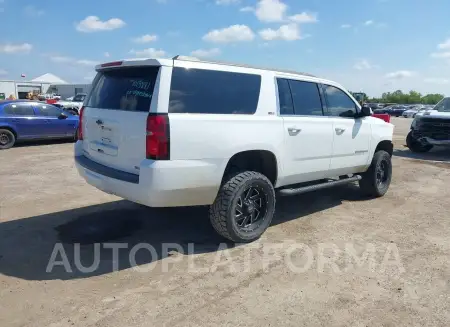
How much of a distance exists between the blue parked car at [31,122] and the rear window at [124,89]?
858 centimetres

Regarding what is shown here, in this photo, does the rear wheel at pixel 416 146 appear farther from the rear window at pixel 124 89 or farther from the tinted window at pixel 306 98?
the rear window at pixel 124 89

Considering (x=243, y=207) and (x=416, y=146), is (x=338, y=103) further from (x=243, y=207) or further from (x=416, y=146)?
(x=416, y=146)

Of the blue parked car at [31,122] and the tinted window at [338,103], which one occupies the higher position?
the tinted window at [338,103]

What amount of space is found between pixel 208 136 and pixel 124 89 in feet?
3.45

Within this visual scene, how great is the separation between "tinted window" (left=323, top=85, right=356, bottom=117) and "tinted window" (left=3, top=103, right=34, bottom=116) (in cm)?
1019

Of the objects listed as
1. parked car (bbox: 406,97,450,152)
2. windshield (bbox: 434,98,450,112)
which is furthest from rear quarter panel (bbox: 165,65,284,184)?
windshield (bbox: 434,98,450,112)

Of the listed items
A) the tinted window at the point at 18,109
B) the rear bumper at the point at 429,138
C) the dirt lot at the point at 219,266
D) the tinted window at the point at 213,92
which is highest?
the tinted window at the point at 213,92

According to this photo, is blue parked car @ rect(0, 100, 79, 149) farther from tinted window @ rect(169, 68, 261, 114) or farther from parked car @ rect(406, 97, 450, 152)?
parked car @ rect(406, 97, 450, 152)

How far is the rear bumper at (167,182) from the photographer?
3.48 meters

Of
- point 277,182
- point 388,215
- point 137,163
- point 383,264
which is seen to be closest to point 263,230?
point 277,182

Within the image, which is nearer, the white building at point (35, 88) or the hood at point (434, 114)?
the hood at point (434, 114)

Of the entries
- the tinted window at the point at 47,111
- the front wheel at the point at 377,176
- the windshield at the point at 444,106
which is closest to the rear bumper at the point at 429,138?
the windshield at the point at 444,106

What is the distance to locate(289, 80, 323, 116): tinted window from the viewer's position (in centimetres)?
479

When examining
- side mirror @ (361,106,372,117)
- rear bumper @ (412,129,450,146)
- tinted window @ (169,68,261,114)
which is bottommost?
rear bumper @ (412,129,450,146)
